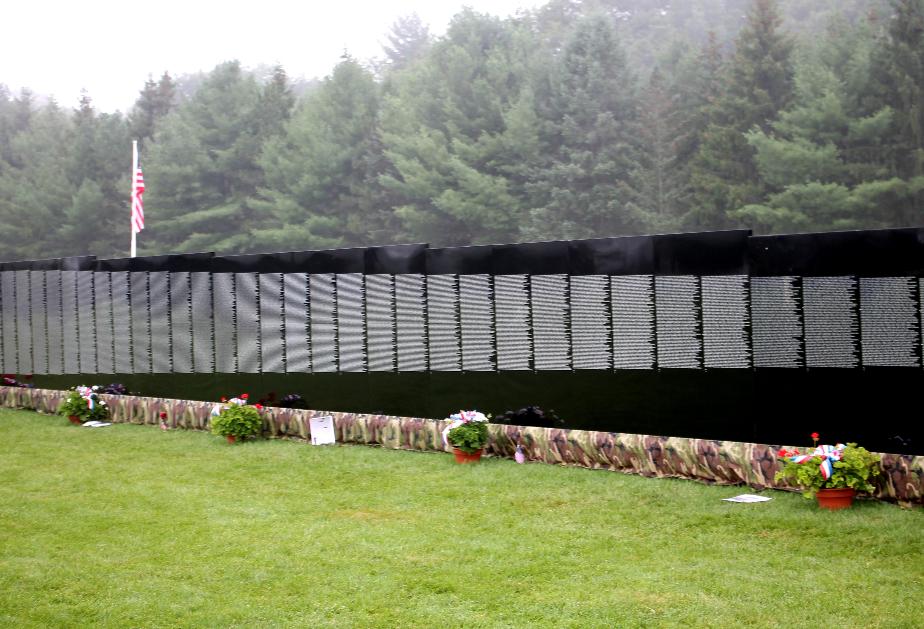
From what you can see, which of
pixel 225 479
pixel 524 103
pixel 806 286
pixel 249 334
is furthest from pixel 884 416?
pixel 524 103

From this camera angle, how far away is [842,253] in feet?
31.7

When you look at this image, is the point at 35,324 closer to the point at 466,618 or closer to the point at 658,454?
the point at 658,454

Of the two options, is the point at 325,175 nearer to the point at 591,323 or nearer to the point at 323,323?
the point at 323,323

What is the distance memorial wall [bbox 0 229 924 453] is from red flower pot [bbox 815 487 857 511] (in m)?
1.71

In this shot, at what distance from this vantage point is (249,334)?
1519 centimetres

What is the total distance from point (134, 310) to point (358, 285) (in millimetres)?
5310

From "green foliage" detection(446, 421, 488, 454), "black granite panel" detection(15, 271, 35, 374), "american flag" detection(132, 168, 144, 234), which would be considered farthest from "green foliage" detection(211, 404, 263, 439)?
"american flag" detection(132, 168, 144, 234)

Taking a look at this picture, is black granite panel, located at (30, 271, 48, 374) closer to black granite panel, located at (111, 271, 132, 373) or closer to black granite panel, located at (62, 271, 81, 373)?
black granite panel, located at (62, 271, 81, 373)

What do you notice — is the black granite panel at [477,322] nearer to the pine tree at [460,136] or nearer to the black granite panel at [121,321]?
the black granite panel at [121,321]

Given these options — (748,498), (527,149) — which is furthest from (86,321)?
(527,149)

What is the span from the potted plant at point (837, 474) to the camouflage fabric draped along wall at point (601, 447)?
176 mm

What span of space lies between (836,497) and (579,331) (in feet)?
13.6

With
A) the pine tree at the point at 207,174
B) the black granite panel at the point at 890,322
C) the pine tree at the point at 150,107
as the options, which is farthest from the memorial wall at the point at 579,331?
the pine tree at the point at 150,107

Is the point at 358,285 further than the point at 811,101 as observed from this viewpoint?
No
